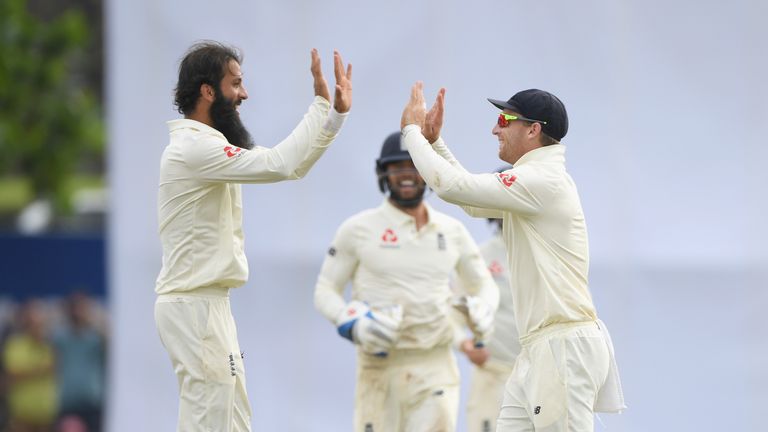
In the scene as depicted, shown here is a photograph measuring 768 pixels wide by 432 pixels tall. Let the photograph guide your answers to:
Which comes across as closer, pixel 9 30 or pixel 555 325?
pixel 555 325

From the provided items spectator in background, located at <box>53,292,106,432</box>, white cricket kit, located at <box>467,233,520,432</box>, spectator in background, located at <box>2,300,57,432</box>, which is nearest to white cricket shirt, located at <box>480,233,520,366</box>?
white cricket kit, located at <box>467,233,520,432</box>

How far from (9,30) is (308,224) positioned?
7859mm

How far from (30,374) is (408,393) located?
25.6 feet

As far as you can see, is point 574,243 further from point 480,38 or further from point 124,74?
point 124,74

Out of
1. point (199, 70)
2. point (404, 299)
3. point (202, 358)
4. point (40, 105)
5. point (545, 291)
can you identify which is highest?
point (40, 105)

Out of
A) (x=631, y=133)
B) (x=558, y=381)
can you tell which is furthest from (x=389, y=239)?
(x=631, y=133)

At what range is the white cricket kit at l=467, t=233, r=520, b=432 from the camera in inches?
325

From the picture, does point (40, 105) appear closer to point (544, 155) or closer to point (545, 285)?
point (544, 155)

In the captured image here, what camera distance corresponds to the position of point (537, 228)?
5820 mm

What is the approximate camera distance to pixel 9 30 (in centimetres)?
1666

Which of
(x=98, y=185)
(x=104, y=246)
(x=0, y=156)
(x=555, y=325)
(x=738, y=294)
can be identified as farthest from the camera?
(x=98, y=185)

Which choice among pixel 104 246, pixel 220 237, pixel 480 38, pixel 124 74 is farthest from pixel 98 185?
pixel 220 237

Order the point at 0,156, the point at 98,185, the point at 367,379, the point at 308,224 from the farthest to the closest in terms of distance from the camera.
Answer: the point at 98,185 < the point at 0,156 < the point at 308,224 < the point at 367,379

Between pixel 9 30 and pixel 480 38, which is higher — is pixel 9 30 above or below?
above
